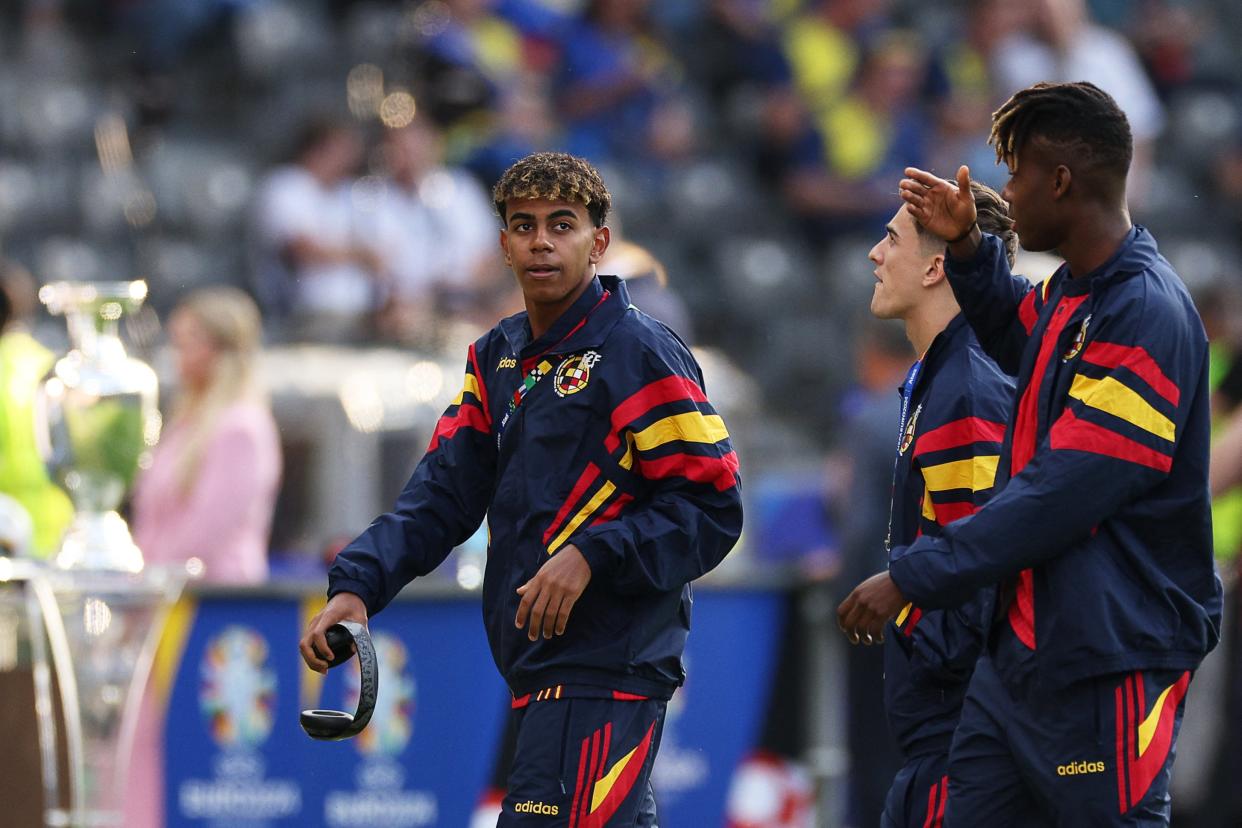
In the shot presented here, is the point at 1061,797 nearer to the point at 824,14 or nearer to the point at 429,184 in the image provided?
the point at 429,184

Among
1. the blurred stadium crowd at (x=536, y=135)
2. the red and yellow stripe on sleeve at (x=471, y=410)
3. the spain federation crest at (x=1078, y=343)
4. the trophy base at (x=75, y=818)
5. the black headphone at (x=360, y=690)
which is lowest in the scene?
the trophy base at (x=75, y=818)

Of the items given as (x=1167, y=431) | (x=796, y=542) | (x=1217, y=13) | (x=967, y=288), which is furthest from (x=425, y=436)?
(x=1217, y=13)

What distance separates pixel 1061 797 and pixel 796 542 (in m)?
6.40

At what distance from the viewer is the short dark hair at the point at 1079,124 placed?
166 inches

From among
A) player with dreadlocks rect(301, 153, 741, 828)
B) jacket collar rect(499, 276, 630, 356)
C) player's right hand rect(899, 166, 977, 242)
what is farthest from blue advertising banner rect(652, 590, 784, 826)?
player's right hand rect(899, 166, 977, 242)

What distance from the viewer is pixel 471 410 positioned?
16.3 feet

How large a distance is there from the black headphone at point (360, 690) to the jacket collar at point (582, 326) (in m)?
0.77

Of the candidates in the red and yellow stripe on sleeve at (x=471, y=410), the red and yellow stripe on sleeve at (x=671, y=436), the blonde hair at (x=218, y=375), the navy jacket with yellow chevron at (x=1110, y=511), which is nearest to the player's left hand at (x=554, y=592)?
the red and yellow stripe on sleeve at (x=671, y=436)

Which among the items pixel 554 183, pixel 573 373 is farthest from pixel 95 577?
Answer: pixel 554 183

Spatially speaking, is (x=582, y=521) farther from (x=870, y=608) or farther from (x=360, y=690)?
(x=870, y=608)

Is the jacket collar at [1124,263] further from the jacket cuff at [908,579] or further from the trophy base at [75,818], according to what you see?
the trophy base at [75,818]

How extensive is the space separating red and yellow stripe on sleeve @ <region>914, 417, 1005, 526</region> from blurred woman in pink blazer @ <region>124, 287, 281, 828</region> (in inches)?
149

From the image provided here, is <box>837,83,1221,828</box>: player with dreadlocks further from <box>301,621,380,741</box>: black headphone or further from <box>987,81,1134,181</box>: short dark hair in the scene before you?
<box>301,621,380,741</box>: black headphone

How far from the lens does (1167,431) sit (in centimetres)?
409
